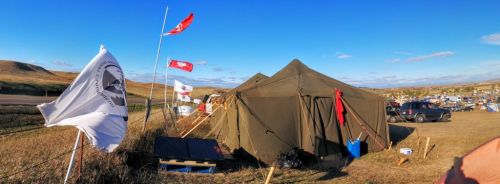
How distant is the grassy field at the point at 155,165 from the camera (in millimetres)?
6883

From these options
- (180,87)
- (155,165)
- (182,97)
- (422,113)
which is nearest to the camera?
(155,165)

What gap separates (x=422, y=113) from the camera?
1022 inches

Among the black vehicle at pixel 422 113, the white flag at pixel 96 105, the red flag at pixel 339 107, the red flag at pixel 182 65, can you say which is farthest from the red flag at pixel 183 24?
the black vehicle at pixel 422 113

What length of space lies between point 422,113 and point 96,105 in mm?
23904

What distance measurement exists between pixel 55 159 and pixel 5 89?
188ft

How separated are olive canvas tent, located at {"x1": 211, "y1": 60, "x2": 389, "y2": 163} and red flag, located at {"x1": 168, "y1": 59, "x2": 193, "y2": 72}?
2894 millimetres

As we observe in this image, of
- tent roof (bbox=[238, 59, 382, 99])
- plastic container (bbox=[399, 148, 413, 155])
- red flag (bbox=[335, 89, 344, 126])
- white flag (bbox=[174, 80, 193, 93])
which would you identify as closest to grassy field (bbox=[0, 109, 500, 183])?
plastic container (bbox=[399, 148, 413, 155])

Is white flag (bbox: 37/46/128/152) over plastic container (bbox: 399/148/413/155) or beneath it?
over

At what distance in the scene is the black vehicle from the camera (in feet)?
85.2

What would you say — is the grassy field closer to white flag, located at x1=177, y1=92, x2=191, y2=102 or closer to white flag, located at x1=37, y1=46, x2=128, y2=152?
white flag, located at x1=37, y1=46, x2=128, y2=152

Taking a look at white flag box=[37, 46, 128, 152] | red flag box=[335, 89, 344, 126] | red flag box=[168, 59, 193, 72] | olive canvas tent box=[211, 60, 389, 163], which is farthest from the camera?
red flag box=[168, 59, 193, 72]

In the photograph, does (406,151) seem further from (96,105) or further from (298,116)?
(96,105)

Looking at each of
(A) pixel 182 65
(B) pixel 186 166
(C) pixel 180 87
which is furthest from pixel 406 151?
(C) pixel 180 87

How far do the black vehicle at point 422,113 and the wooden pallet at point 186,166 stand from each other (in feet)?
64.5
